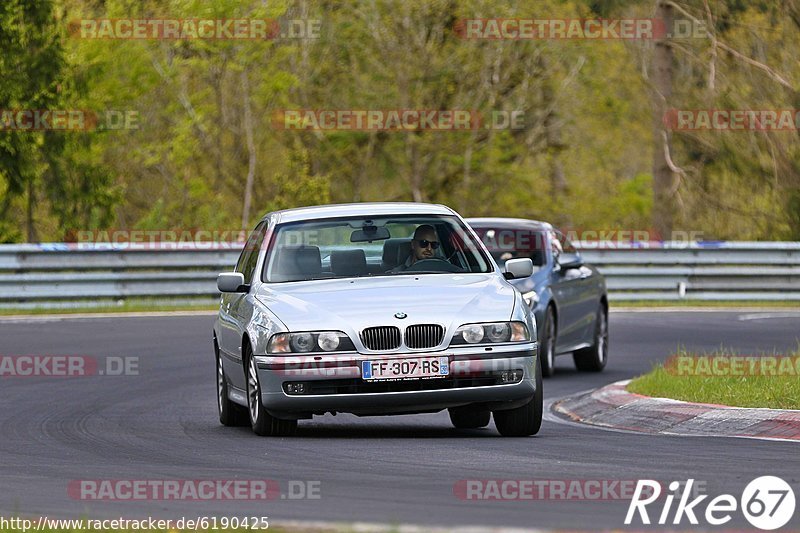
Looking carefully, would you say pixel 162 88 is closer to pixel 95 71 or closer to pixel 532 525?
pixel 95 71

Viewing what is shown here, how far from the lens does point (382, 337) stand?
1088 centimetres

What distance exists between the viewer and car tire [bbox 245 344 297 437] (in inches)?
453

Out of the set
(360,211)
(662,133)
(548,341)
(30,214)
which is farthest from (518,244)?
(662,133)

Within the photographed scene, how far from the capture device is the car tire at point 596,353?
18422 millimetres

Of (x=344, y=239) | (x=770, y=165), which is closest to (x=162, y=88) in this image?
(x=770, y=165)

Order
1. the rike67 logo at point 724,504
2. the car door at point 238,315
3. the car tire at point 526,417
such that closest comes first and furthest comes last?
the rike67 logo at point 724,504 → the car tire at point 526,417 → the car door at point 238,315

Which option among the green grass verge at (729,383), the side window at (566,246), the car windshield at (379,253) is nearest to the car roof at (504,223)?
the side window at (566,246)

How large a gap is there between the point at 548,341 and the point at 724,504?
937 centimetres

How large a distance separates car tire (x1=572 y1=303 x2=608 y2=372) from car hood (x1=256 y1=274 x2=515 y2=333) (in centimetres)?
675

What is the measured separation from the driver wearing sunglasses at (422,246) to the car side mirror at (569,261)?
551 centimetres

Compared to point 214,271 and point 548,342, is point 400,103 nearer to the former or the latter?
point 214,271

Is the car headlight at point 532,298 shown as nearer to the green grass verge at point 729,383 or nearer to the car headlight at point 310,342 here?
the green grass verge at point 729,383

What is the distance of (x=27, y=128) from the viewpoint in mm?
31344

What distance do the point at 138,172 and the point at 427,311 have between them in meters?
36.2
